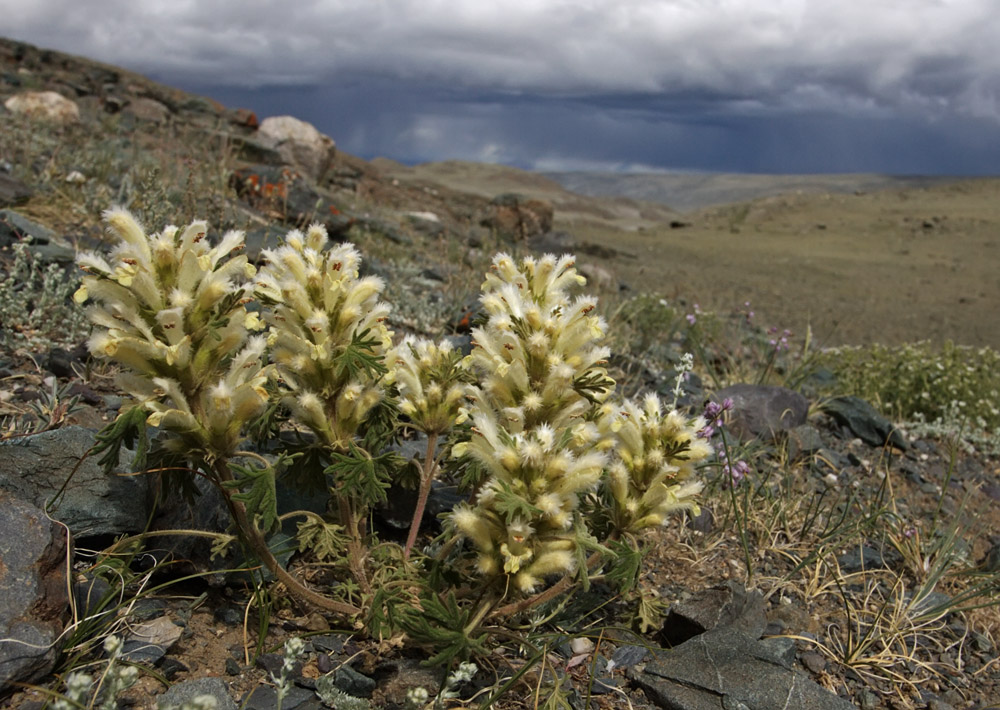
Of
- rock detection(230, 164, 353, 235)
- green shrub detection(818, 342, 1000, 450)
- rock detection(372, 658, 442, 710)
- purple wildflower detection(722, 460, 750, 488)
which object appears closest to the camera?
rock detection(372, 658, 442, 710)

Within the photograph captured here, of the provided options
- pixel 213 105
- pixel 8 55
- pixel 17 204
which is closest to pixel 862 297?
pixel 17 204

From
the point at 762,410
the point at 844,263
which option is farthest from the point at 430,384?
the point at 844,263

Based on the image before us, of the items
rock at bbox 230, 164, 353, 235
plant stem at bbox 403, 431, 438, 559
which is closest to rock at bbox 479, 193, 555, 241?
rock at bbox 230, 164, 353, 235

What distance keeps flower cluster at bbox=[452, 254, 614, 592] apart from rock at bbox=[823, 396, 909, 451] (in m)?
4.50

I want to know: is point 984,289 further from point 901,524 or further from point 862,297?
point 901,524

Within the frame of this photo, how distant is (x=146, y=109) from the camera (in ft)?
61.7

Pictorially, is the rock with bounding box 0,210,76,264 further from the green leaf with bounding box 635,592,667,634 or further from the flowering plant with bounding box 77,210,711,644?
the green leaf with bounding box 635,592,667,634

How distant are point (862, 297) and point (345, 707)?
16.3 m

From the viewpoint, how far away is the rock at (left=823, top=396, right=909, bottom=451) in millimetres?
6184

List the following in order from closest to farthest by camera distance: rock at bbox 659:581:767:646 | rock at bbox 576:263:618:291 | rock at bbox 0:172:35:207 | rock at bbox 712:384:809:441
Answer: rock at bbox 659:581:767:646
rock at bbox 712:384:809:441
rock at bbox 0:172:35:207
rock at bbox 576:263:618:291

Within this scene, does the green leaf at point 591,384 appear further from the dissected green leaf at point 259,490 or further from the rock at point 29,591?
the rock at point 29,591

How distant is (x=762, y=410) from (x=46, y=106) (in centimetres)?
1274

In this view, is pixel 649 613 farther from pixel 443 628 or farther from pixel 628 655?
pixel 443 628

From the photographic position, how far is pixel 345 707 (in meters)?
2.39
